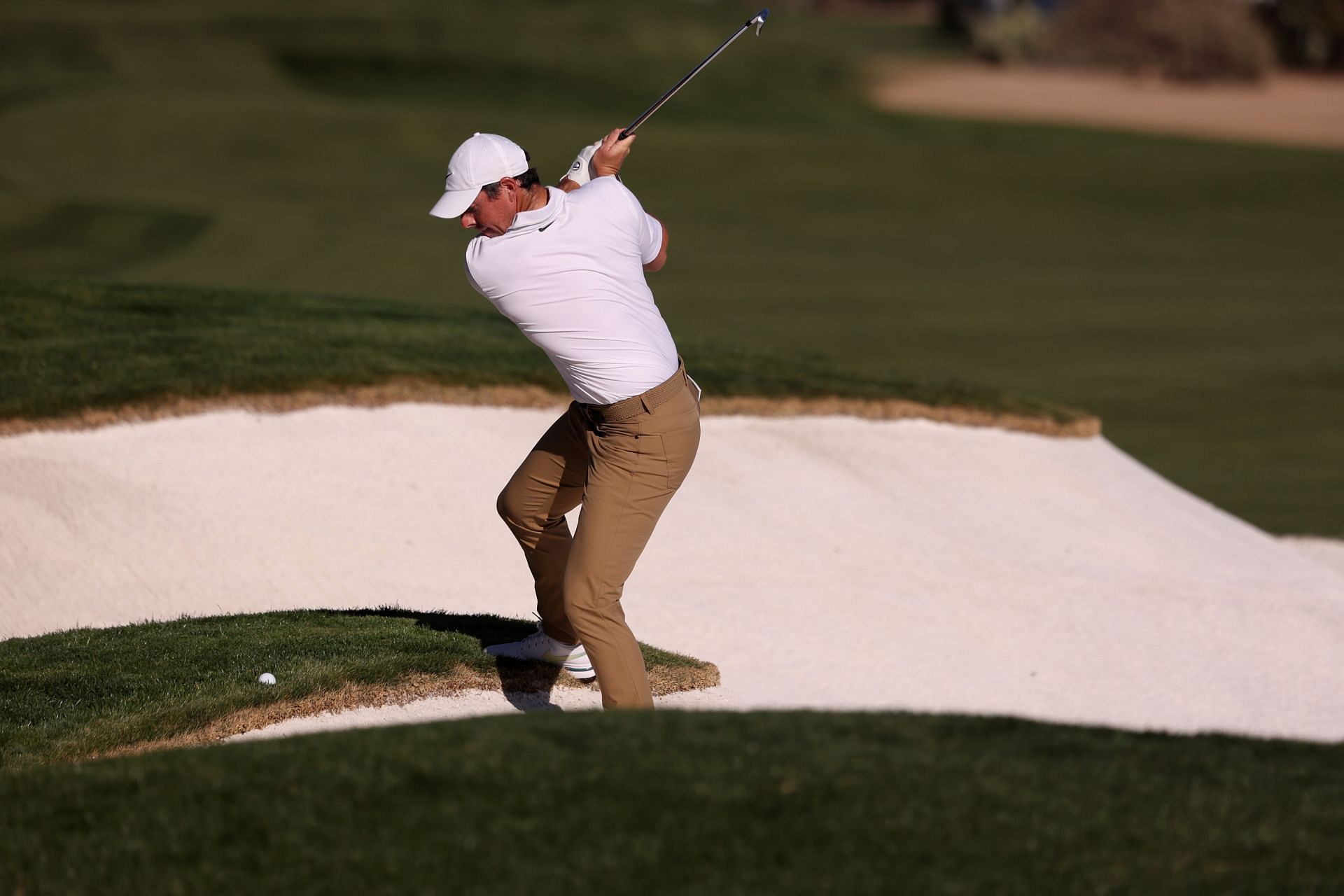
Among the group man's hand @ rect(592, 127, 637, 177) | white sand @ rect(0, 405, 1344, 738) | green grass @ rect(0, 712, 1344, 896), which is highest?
man's hand @ rect(592, 127, 637, 177)

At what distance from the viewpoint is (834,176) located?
33.6 m

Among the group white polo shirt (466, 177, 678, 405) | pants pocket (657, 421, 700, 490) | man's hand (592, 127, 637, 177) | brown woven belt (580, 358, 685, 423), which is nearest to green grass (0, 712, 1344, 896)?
pants pocket (657, 421, 700, 490)

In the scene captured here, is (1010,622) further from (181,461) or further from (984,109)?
(984,109)

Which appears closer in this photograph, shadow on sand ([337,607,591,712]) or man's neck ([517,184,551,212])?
man's neck ([517,184,551,212])

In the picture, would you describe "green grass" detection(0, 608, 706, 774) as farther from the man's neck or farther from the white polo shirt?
the man's neck

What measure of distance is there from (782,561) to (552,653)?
10.5 feet

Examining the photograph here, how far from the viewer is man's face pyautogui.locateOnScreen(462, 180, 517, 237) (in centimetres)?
600

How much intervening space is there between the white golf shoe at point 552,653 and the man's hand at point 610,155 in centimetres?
219

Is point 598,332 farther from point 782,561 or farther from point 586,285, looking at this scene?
point 782,561

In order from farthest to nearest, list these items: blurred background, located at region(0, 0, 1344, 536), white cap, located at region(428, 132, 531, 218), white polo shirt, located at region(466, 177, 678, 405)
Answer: blurred background, located at region(0, 0, 1344, 536), white polo shirt, located at region(466, 177, 678, 405), white cap, located at region(428, 132, 531, 218)

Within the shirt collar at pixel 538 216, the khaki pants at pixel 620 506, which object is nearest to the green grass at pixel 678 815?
the khaki pants at pixel 620 506

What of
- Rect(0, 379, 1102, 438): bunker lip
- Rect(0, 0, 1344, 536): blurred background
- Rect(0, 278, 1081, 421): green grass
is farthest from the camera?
Rect(0, 0, 1344, 536): blurred background

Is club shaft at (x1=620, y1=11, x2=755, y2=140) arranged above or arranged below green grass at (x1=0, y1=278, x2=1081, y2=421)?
above

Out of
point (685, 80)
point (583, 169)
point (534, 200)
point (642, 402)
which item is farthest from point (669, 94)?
point (642, 402)
